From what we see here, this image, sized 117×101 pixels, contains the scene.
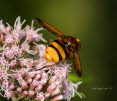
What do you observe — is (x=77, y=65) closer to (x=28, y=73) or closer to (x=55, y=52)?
(x=55, y=52)

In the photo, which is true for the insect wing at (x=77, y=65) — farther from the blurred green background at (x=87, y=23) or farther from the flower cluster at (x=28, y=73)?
the blurred green background at (x=87, y=23)

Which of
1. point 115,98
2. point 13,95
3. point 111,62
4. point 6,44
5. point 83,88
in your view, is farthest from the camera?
point 111,62

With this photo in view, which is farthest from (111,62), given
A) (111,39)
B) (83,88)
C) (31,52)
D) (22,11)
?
(31,52)

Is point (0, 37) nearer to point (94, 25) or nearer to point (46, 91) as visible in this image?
point (46, 91)

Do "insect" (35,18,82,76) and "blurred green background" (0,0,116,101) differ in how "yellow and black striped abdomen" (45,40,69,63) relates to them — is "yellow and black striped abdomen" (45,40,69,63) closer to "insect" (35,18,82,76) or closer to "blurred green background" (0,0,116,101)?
"insect" (35,18,82,76)

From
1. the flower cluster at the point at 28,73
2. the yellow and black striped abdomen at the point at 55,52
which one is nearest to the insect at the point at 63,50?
the yellow and black striped abdomen at the point at 55,52

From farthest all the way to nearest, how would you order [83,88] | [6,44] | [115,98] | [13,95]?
[115,98] → [83,88] → [6,44] → [13,95]

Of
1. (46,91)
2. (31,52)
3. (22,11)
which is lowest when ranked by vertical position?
(46,91)
